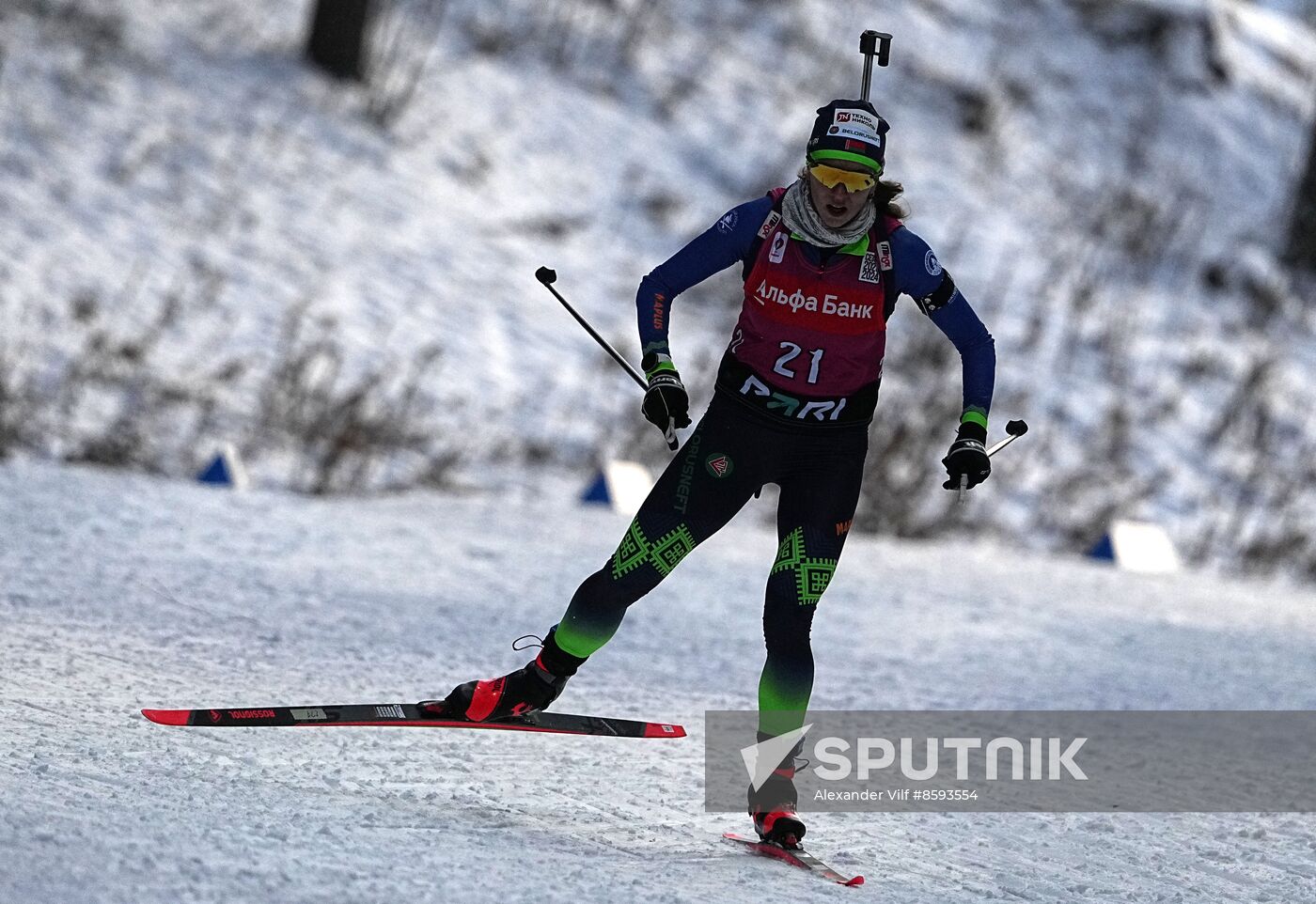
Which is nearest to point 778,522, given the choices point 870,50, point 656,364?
point 656,364

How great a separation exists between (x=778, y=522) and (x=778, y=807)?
756 mm

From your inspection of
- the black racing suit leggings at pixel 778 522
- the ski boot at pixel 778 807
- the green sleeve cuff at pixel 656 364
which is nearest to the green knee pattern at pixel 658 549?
the black racing suit leggings at pixel 778 522

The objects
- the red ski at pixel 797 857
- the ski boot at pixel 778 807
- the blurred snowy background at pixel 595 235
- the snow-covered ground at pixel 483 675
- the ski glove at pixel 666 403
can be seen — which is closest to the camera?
the snow-covered ground at pixel 483 675

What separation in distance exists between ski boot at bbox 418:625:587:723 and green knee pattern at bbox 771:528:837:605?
2.18 ft

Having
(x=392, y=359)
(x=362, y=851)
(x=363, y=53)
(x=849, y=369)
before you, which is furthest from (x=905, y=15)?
(x=362, y=851)

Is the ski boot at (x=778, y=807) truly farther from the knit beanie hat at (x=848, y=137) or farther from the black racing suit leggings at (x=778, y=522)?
the knit beanie hat at (x=848, y=137)

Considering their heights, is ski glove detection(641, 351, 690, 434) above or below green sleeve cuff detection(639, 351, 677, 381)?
below

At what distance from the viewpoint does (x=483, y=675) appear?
5816mm

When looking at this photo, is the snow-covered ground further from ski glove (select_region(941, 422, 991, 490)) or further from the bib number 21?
the bib number 21

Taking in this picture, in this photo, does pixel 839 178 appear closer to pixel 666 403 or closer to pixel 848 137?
pixel 848 137

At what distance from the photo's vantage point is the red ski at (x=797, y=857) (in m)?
3.87

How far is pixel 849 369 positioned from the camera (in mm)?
4316

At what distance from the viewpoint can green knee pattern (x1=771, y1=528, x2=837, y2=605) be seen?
4.24 metres

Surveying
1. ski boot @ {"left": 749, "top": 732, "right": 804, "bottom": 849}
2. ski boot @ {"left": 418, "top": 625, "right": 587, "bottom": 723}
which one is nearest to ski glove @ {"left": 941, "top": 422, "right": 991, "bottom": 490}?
ski boot @ {"left": 749, "top": 732, "right": 804, "bottom": 849}
